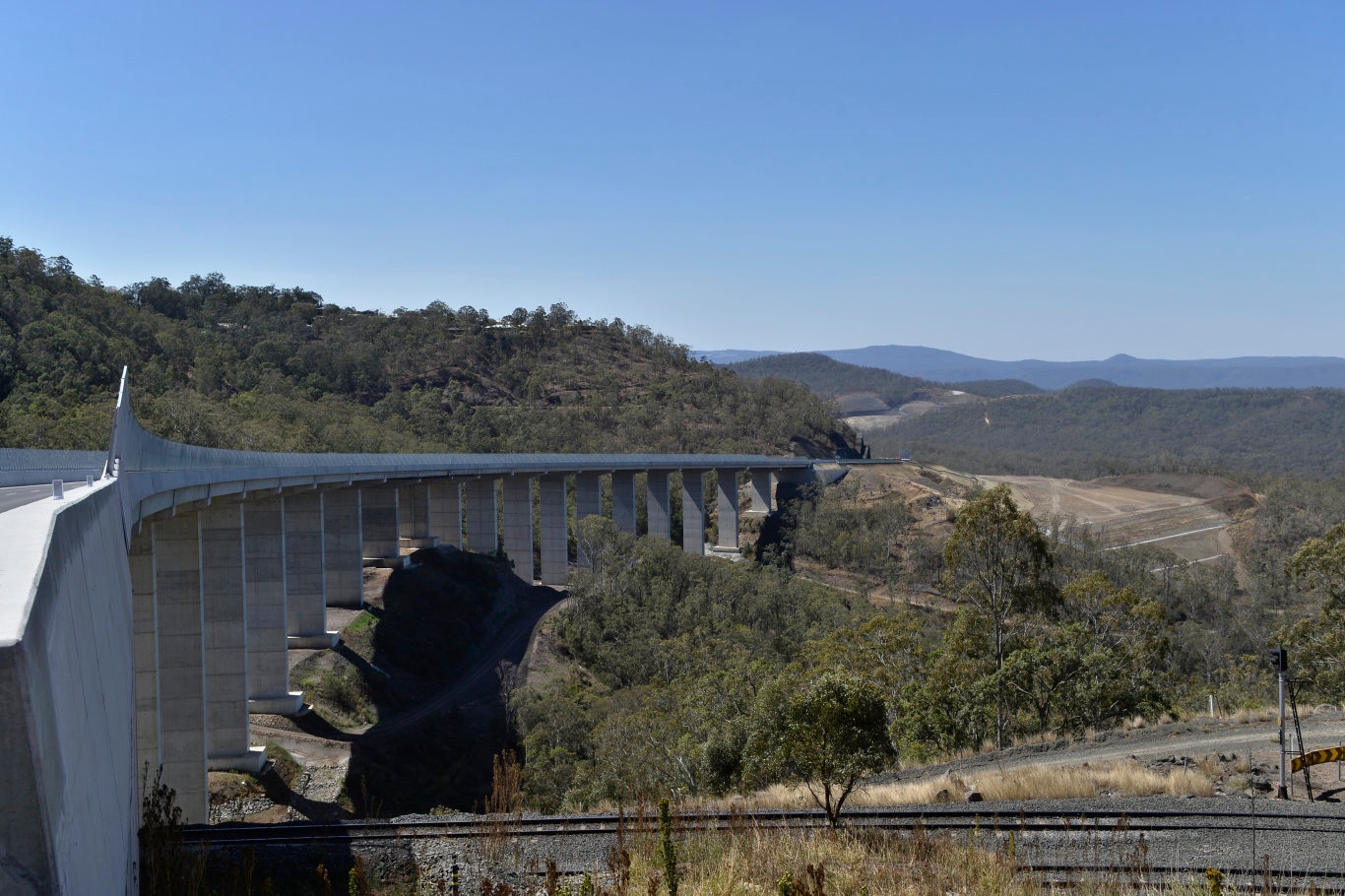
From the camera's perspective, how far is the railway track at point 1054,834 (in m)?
10.7

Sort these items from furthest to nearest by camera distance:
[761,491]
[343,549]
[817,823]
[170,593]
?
[761,491] < [343,549] < [170,593] < [817,823]

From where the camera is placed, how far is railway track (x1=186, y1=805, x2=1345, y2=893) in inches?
420

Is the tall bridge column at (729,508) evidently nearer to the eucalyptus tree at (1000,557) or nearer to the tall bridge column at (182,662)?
the eucalyptus tree at (1000,557)

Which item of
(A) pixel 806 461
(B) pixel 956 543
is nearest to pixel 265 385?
(A) pixel 806 461

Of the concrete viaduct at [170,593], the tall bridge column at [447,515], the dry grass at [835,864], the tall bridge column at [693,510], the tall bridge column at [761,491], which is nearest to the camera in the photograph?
the concrete viaduct at [170,593]

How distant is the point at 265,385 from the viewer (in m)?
79.1

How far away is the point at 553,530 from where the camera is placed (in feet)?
207

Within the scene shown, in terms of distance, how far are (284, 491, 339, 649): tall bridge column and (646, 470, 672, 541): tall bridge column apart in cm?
4073

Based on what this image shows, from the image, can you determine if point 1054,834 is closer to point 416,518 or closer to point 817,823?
point 817,823

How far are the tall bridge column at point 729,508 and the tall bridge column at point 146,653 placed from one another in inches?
2414

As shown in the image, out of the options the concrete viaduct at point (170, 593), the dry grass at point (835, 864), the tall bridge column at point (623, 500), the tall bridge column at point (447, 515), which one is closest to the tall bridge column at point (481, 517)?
the concrete viaduct at point (170, 593)

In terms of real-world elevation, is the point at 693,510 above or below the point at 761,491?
below

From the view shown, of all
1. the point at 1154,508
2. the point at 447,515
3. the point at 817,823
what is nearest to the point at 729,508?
the point at 447,515

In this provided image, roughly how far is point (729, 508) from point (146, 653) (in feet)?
204
